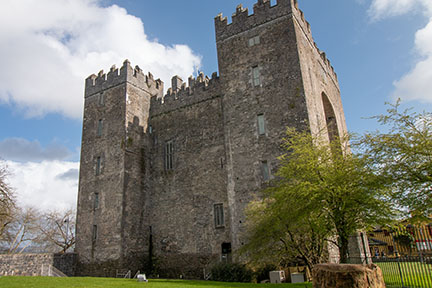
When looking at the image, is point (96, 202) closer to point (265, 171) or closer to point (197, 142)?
point (197, 142)

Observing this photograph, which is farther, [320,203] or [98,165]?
[98,165]

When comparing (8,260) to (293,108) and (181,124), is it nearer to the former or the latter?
(181,124)

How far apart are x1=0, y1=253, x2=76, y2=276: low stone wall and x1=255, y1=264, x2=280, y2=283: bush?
12943 millimetres

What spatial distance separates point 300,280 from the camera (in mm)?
14508

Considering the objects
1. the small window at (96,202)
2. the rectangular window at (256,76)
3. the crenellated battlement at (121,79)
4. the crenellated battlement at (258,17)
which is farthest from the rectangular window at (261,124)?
the small window at (96,202)

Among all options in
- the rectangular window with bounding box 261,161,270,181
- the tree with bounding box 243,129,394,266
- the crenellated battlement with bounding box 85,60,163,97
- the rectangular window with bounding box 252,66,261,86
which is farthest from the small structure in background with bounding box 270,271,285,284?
the crenellated battlement with bounding box 85,60,163,97

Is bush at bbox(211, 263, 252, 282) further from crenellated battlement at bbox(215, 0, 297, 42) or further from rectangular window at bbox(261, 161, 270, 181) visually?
crenellated battlement at bbox(215, 0, 297, 42)

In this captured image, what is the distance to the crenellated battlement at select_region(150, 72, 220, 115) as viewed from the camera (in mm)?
23281

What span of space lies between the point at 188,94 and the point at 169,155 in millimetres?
4561

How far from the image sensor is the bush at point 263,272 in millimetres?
16352

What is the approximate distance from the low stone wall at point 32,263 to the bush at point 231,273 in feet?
34.6

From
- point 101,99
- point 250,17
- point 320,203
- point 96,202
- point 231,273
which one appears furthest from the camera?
point 101,99

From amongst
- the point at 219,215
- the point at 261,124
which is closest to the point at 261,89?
the point at 261,124

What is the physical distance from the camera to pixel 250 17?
2166cm
